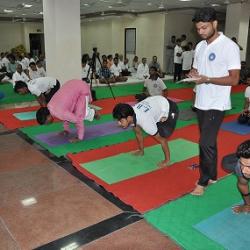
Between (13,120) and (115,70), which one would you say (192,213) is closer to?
(13,120)

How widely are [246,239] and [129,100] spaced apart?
5317 mm

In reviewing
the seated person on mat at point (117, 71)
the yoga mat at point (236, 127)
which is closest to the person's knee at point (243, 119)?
the yoga mat at point (236, 127)

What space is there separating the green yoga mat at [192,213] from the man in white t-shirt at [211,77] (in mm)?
243

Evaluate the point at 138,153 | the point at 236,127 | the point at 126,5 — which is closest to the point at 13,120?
the point at 138,153

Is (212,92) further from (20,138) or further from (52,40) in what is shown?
(52,40)

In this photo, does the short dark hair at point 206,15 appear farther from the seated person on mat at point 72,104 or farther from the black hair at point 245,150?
the seated person on mat at point 72,104

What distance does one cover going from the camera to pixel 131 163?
3697mm

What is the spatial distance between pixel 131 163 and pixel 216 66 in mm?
1658

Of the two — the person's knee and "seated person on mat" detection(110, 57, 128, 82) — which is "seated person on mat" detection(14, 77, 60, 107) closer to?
the person's knee

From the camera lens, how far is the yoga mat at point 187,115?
580 cm

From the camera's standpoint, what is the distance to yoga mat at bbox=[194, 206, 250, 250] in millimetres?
2254

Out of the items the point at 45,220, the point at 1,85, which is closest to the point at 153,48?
the point at 1,85

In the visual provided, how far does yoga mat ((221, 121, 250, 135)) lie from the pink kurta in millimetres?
2383

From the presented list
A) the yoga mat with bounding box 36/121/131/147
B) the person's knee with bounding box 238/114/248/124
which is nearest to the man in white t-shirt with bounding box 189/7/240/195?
the yoga mat with bounding box 36/121/131/147
